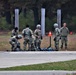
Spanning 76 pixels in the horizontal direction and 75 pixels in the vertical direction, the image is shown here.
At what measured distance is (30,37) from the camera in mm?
25016

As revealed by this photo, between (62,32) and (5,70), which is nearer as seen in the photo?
(5,70)

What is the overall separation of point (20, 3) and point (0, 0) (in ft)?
13.9

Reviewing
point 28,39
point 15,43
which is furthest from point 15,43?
point 28,39

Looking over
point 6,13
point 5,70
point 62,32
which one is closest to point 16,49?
point 62,32

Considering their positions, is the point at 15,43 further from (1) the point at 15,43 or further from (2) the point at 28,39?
(2) the point at 28,39

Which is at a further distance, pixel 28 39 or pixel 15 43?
pixel 28 39

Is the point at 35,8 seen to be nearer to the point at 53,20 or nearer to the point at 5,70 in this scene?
the point at 53,20

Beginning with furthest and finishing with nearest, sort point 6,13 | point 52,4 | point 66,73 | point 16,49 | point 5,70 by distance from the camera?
point 6,13 < point 52,4 < point 16,49 < point 5,70 < point 66,73

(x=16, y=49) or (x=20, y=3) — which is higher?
(x=20, y=3)

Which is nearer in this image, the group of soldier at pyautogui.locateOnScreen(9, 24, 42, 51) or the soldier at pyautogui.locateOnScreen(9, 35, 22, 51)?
the soldier at pyautogui.locateOnScreen(9, 35, 22, 51)

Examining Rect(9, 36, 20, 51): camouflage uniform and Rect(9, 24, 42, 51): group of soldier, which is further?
Rect(9, 24, 42, 51): group of soldier

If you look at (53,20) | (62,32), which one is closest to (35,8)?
(53,20)

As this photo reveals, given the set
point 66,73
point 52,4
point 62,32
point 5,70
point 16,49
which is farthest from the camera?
point 52,4

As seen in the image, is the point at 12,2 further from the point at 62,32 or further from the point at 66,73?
the point at 66,73
